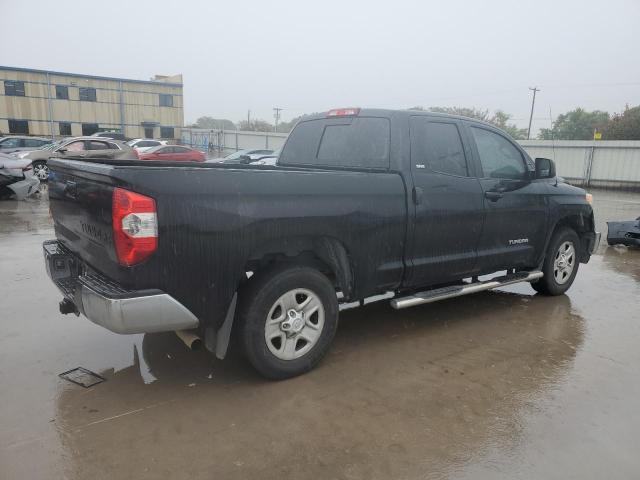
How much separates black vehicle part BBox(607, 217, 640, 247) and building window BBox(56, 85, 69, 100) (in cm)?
5183

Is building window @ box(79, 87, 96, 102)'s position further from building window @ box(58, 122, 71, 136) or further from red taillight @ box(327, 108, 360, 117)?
red taillight @ box(327, 108, 360, 117)

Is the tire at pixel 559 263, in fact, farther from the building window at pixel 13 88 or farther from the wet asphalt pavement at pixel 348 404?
the building window at pixel 13 88

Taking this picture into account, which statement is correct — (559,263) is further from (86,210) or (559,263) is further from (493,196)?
(86,210)

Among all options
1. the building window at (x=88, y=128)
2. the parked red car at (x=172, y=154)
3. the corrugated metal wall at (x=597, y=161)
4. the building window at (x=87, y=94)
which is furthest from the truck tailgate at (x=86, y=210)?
the building window at (x=87, y=94)

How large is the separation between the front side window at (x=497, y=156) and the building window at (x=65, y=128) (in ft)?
174

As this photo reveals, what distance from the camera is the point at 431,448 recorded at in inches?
113

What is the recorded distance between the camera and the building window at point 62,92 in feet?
159

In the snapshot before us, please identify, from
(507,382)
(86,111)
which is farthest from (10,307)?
(86,111)

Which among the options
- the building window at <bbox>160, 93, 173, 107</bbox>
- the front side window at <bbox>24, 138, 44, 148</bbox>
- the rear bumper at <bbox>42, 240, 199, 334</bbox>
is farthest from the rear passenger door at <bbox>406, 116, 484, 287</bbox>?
the building window at <bbox>160, 93, 173, 107</bbox>

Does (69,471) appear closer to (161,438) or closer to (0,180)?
(161,438)

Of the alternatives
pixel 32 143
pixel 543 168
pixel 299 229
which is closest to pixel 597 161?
pixel 543 168

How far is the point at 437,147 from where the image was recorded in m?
4.45

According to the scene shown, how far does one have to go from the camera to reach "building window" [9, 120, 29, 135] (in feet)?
155

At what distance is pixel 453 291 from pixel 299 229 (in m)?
1.79
